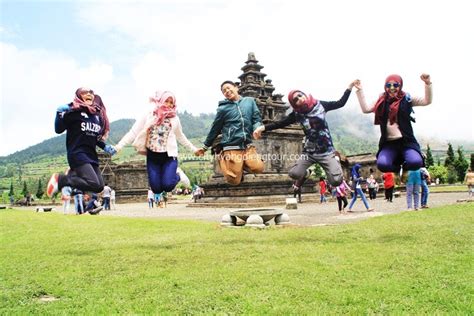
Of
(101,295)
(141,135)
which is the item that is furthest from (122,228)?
(101,295)

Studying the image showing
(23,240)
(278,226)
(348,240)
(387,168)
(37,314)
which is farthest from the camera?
(278,226)

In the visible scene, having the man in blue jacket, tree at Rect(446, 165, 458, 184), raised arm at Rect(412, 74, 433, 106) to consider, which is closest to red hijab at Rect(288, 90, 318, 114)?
the man in blue jacket

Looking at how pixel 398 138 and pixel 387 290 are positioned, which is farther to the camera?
pixel 398 138

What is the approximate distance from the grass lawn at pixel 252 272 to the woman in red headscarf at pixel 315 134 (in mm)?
1769

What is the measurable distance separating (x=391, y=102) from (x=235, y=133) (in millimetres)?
3078

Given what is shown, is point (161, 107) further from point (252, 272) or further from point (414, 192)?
point (414, 192)

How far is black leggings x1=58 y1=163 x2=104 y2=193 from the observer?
8070 mm

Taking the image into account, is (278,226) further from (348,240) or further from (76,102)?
(76,102)

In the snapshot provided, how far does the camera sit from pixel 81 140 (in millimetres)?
8305

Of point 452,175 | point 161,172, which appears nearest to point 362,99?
point 161,172

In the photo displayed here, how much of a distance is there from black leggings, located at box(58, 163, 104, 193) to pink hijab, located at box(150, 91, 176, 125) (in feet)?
5.06

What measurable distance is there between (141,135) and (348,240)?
5726 millimetres

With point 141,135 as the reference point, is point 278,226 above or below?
below

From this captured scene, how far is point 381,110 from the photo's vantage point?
8578 mm
